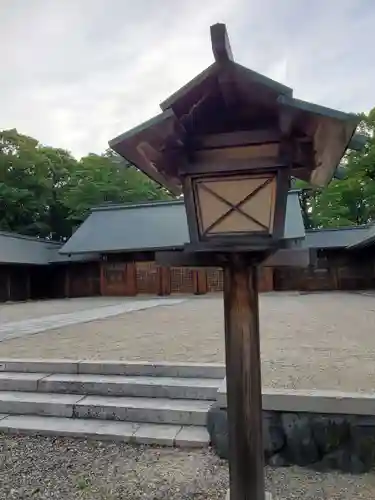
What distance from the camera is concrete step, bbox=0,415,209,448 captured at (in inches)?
104

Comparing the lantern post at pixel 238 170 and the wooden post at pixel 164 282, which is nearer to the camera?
the lantern post at pixel 238 170

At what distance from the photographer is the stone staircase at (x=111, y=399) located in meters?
2.79

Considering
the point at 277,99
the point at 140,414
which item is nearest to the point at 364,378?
the point at 140,414

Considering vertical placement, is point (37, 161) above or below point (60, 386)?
above

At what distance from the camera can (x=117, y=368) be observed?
3.52 m

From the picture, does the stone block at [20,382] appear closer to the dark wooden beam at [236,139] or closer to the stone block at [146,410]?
the stone block at [146,410]

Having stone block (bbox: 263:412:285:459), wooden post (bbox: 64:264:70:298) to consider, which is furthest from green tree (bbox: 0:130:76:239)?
stone block (bbox: 263:412:285:459)

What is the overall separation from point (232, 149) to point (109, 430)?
2.20 meters

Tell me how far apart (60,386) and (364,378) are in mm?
2427

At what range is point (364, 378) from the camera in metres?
2.96

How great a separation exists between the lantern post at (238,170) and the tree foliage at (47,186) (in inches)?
741

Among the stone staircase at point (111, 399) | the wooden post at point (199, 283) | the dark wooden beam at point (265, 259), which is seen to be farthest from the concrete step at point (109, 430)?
the wooden post at point (199, 283)

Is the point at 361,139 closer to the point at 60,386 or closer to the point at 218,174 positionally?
the point at 218,174

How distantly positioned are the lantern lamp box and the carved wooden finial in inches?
1.0
